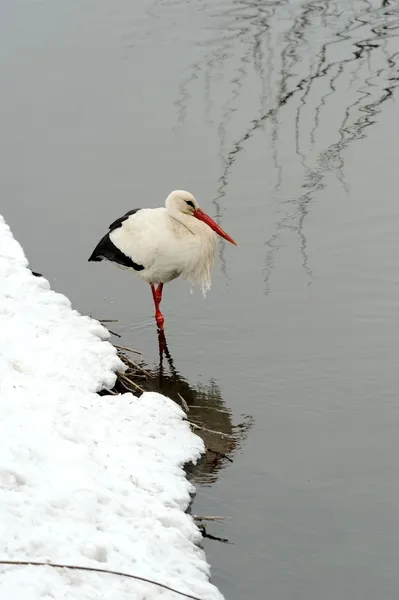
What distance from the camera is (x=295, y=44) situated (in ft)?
48.6

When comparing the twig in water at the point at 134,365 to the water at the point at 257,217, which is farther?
the twig in water at the point at 134,365

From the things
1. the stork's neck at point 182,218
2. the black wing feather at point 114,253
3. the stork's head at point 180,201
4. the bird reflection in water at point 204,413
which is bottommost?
the bird reflection in water at point 204,413

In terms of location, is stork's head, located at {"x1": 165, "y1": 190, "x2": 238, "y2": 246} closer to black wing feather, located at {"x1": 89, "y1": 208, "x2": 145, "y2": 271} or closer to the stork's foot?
black wing feather, located at {"x1": 89, "y1": 208, "x2": 145, "y2": 271}

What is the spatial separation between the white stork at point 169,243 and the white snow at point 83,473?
1.48 metres

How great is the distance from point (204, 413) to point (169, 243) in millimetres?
1819

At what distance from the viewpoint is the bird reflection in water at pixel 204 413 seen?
20.2 ft

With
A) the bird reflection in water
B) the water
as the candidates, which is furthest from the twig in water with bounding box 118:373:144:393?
the water

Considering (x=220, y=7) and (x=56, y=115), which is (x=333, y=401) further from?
(x=220, y=7)

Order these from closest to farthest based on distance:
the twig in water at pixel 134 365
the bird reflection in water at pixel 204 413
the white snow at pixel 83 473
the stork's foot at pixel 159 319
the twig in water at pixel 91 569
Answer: the twig in water at pixel 91 569 → the white snow at pixel 83 473 → the bird reflection in water at pixel 204 413 → the twig in water at pixel 134 365 → the stork's foot at pixel 159 319

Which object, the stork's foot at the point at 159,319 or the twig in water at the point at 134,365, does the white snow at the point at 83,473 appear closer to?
the twig in water at the point at 134,365

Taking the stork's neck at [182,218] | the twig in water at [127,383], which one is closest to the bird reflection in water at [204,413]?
the twig in water at [127,383]

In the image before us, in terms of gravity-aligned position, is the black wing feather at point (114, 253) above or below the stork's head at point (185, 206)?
below

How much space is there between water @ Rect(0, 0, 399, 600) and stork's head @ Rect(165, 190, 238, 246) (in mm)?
563

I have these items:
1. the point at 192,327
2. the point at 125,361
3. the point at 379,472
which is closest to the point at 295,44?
the point at 192,327
